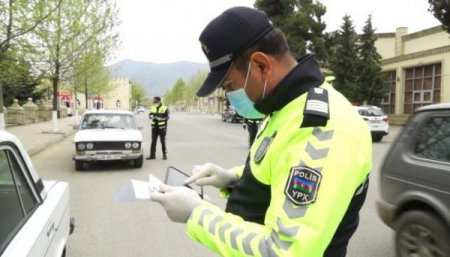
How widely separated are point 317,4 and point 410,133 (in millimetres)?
41216

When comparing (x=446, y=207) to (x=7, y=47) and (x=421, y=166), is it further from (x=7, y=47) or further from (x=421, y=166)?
Answer: (x=7, y=47)

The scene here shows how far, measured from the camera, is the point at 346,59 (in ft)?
128

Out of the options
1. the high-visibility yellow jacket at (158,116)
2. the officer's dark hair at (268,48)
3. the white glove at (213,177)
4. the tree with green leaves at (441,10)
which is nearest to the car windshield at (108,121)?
the high-visibility yellow jacket at (158,116)

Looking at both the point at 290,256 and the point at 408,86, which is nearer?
the point at 290,256

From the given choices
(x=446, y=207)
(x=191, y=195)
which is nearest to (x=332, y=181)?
(x=191, y=195)

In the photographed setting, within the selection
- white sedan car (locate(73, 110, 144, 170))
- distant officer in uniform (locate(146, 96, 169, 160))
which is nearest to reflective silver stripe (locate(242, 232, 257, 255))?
white sedan car (locate(73, 110, 144, 170))

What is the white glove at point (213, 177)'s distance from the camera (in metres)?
2.15

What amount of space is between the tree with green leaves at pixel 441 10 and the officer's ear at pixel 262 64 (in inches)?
864

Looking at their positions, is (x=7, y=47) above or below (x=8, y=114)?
above

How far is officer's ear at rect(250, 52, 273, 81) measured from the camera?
1.60 m

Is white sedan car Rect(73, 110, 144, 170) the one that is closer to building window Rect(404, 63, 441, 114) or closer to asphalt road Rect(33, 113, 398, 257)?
asphalt road Rect(33, 113, 398, 257)

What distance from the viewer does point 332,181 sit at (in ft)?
4.51

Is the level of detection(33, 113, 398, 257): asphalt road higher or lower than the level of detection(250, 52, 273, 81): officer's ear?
lower

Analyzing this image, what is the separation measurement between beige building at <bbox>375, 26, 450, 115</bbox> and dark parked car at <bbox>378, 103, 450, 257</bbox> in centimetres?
3001
